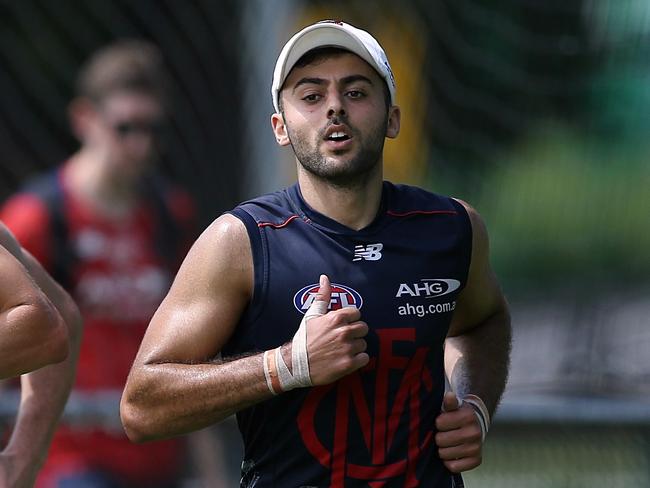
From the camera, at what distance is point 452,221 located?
167 inches

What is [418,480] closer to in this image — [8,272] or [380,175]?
[380,175]

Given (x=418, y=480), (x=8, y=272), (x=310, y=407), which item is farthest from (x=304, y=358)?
(x=8, y=272)

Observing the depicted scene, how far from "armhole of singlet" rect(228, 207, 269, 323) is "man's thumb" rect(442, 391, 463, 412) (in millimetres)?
562

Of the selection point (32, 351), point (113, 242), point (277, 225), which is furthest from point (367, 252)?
point (113, 242)

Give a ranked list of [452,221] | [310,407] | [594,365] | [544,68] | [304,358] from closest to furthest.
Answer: [304,358], [310,407], [452,221], [594,365], [544,68]

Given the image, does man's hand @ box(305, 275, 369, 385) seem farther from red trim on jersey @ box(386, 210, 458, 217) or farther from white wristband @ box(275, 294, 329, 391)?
red trim on jersey @ box(386, 210, 458, 217)

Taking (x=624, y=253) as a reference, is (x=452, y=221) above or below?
above

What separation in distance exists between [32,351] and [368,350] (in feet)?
2.85

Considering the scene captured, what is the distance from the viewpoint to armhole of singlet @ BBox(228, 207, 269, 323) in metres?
3.91

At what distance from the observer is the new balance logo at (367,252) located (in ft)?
13.2

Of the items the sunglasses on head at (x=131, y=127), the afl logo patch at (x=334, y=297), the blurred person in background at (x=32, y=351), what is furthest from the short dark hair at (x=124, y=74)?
the afl logo patch at (x=334, y=297)

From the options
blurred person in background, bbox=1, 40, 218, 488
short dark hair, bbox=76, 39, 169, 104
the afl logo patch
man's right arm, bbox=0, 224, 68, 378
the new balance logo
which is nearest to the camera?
man's right arm, bbox=0, 224, 68, 378

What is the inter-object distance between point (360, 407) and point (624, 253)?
193 inches

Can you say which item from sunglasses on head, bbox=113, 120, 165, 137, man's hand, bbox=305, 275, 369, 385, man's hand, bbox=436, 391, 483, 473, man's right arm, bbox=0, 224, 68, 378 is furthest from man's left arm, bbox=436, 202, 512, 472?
sunglasses on head, bbox=113, 120, 165, 137
